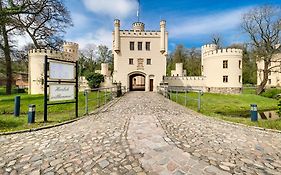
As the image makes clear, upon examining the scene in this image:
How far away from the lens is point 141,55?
28.9 metres

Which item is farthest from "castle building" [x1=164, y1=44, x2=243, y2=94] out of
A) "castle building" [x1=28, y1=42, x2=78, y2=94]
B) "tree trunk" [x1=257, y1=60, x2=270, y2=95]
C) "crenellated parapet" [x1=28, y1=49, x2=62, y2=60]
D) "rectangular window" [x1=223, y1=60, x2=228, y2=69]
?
"crenellated parapet" [x1=28, y1=49, x2=62, y2=60]

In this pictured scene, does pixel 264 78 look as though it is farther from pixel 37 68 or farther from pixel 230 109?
pixel 37 68

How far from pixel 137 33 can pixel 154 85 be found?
784cm

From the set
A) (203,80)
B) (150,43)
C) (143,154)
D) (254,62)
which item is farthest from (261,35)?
(143,154)

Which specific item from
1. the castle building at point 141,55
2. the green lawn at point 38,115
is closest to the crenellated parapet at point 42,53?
the castle building at point 141,55

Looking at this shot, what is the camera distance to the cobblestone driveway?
3.40 metres

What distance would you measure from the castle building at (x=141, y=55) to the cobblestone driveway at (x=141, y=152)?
900 inches

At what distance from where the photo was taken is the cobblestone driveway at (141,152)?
11.2 ft

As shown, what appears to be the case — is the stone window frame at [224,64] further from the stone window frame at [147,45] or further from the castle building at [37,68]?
the castle building at [37,68]

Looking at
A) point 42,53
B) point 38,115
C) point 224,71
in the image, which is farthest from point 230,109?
point 42,53

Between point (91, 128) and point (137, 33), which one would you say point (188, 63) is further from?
point (91, 128)

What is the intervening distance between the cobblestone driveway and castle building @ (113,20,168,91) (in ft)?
75.0

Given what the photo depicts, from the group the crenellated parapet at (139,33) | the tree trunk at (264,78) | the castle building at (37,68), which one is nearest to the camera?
the castle building at (37,68)

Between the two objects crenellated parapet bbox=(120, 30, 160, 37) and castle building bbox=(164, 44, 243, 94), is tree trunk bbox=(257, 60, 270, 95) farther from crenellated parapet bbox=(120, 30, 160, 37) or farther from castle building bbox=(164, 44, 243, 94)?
crenellated parapet bbox=(120, 30, 160, 37)
